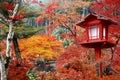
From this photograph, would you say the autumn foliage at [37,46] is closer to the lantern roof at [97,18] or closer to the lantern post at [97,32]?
the lantern roof at [97,18]

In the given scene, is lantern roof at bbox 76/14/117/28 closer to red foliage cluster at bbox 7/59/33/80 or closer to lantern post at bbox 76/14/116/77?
lantern post at bbox 76/14/116/77

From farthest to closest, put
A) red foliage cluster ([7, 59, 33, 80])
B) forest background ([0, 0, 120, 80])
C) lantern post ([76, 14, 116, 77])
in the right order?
red foliage cluster ([7, 59, 33, 80]) → lantern post ([76, 14, 116, 77]) → forest background ([0, 0, 120, 80])

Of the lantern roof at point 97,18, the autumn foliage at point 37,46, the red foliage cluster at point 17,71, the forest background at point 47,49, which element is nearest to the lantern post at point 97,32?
the lantern roof at point 97,18

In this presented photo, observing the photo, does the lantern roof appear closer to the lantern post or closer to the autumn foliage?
the lantern post

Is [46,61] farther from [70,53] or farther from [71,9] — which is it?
[70,53]

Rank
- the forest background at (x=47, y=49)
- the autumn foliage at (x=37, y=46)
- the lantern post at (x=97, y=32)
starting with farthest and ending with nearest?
the autumn foliage at (x=37, y=46) < the lantern post at (x=97, y=32) < the forest background at (x=47, y=49)

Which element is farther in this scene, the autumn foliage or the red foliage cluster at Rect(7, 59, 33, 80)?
the autumn foliage

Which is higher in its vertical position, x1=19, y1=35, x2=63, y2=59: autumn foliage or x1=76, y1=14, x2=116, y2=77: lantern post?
x1=76, y1=14, x2=116, y2=77: lantern post

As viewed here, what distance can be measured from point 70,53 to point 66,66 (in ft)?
13.8

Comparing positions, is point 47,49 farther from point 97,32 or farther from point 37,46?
point 97,32

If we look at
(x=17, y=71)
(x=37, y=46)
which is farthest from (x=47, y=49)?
(x=17, y=71)

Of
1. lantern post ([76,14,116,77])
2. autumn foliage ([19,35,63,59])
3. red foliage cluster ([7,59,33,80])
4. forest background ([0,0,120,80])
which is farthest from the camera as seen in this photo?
autumn foliage ([19,35,63,59])

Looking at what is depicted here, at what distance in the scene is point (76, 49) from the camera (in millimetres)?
15977

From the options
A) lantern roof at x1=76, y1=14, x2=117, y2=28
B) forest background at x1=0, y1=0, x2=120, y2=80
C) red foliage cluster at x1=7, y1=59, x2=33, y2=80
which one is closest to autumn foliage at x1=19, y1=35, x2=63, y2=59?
forest background at x1=0, y1=0, x2=120, y2=80
